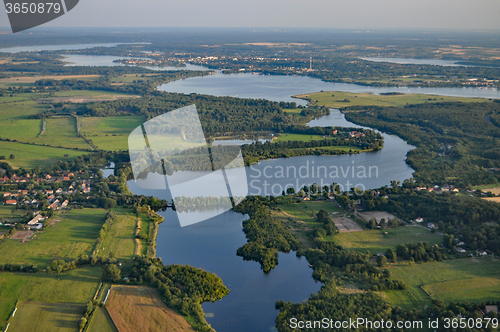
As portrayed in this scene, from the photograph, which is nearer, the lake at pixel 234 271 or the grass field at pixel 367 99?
the lake at pixel 234 271

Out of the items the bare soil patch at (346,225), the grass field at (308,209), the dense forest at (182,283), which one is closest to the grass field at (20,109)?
the grass field at (308,209)

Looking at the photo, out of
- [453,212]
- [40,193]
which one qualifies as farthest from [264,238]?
[40,193]

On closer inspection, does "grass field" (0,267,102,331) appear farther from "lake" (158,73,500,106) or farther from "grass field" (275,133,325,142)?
"lake" (158,73,500,106)

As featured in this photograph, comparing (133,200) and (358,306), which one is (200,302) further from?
(133,200)

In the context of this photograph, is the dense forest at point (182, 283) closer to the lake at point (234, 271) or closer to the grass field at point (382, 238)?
the lake at point (234, 271)

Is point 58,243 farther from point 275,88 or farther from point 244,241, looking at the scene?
point 275,88

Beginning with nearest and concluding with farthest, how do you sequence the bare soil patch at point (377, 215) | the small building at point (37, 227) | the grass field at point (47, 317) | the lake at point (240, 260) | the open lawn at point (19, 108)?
the grass field at point (47, 317) → the lake at point (240, 260) → the small building at point (37, 227) → the bare soil patch at point (377, 215) → the open lawn at point (19, 108)

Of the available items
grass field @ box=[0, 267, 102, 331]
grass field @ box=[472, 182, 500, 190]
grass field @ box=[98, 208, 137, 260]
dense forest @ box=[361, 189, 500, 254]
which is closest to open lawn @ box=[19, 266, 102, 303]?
grass field @ box=[0, 267, 102, 331]

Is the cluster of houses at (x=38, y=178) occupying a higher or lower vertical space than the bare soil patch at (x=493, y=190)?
higher
